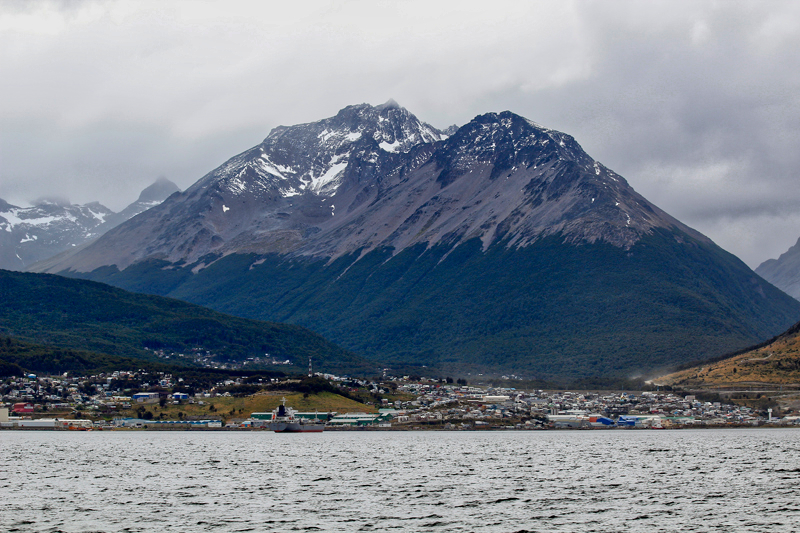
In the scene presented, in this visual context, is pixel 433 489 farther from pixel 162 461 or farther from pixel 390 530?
pixel 162 461

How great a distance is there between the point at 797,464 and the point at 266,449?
9969 cm

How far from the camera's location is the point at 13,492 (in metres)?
106

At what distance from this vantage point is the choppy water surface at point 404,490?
83750 mm

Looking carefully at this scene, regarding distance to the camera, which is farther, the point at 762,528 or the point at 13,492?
the point at 13,492

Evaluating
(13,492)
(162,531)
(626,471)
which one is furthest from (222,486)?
(626,471)

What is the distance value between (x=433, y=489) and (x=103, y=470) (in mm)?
54951

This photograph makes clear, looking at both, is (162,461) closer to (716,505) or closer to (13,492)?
(13,492)

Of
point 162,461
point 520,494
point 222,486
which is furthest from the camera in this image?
point 162,461

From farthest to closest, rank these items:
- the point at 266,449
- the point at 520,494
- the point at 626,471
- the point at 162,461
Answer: the point at 266,449, the point at 162,461, the point at 626,471, the point at 520,494

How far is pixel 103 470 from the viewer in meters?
136

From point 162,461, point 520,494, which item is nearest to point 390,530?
point 520,494

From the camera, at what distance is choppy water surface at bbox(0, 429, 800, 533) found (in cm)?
8375

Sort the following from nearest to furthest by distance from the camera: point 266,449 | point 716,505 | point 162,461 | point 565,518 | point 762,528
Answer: point 762,528 < point 565,518 < point 716,505 < point 162,461 < point 266,449

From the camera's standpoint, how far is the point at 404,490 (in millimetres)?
108688
